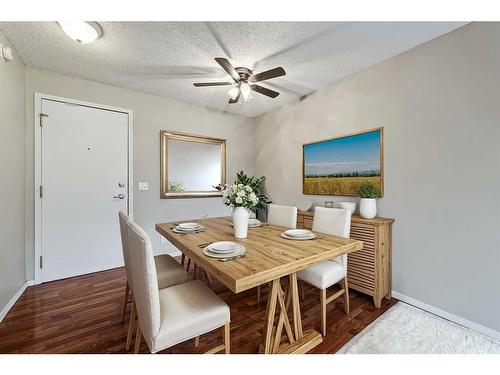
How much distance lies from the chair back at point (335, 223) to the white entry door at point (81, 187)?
7.90 ft

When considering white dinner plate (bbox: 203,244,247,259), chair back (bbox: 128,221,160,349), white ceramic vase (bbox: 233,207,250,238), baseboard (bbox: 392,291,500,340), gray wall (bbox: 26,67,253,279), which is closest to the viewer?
chair back (bbox: 128,221,160,349)

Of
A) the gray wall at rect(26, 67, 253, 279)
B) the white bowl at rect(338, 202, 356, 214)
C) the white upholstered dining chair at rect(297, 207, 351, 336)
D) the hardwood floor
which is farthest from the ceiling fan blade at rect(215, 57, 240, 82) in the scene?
the hardwood floor

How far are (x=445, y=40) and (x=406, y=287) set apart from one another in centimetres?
214

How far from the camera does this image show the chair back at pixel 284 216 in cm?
223

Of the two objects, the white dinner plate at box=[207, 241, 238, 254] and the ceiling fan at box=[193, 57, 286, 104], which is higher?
the ceiling fan at box=[193, 57, 286, 104]

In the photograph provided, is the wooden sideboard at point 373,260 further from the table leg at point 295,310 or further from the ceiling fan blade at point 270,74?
the ceiling fan blade at point 270,74

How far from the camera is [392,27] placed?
171 cm

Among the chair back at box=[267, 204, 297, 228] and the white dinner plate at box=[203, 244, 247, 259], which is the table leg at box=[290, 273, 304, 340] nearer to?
the white dinner plate at box=[203, 244, 247, 259]

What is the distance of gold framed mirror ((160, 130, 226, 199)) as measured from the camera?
3.16m

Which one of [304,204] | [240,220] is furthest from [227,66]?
[304,204]

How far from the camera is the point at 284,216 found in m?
2.32

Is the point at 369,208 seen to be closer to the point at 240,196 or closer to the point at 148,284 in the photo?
the point at 240,196
